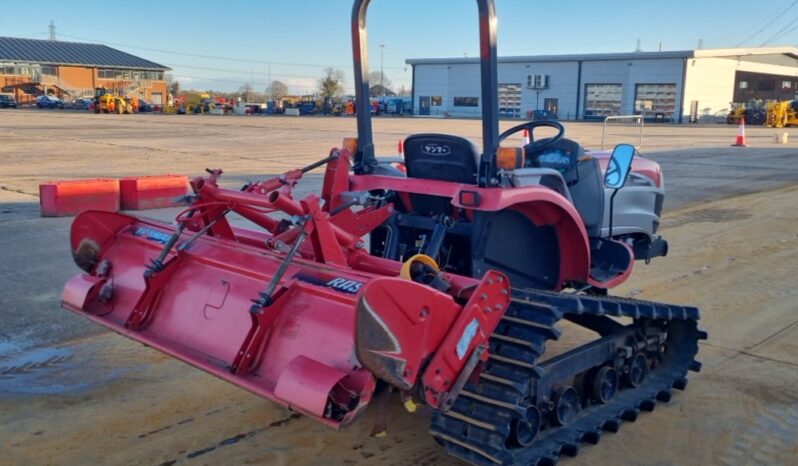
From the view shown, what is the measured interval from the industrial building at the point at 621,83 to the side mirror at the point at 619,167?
5138 cm

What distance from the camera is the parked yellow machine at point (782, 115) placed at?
46.9 m

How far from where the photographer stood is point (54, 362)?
530 centimetres

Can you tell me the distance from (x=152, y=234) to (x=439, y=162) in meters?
1.92

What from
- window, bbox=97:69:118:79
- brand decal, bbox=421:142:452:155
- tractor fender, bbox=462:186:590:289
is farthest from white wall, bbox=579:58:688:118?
A: brand decal, bbox=421:142:452:155

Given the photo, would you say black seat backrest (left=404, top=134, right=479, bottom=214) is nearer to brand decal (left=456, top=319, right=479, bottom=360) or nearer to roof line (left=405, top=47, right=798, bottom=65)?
brand decal (left=456, top=319, right=479, bottom=360)

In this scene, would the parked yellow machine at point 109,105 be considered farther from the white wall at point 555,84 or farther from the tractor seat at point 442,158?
the tractor seat at point 442,158

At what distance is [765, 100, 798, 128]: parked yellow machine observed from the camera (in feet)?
154

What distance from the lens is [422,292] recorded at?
320cm

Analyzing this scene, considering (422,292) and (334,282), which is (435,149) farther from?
(422,292)

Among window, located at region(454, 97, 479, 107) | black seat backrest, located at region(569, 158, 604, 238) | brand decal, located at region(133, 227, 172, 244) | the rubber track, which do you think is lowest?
the rubber track

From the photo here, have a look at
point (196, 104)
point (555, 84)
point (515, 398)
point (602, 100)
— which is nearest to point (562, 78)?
point (555, 84)

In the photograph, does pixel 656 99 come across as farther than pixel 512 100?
No

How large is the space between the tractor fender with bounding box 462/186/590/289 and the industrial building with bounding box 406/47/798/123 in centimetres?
5188

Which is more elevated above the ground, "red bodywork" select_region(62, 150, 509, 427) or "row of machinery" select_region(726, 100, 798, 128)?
"row of machinery" select_region(726, 100, 798, 128)
